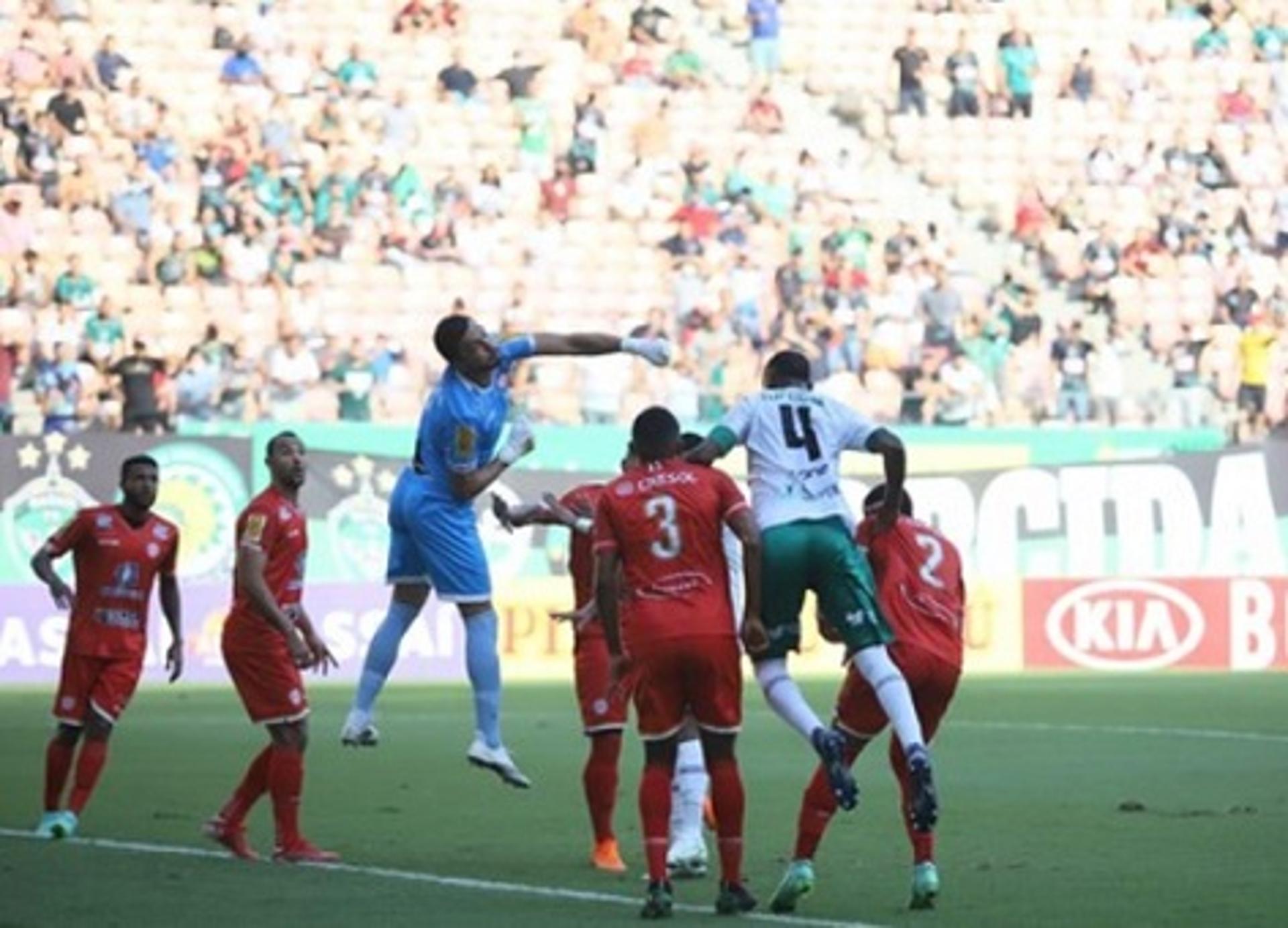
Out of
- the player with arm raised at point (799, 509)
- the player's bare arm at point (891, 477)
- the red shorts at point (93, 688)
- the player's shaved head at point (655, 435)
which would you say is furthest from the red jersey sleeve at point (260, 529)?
the player's bare arm at point (891, 477)

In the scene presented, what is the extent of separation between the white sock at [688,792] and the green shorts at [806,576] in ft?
3.16

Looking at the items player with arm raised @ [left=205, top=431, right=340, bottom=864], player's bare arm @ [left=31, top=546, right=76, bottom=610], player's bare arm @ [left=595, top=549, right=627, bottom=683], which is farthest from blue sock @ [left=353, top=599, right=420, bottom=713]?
player's bare arm @ [left=595, top=549, right=627, bottom=683]

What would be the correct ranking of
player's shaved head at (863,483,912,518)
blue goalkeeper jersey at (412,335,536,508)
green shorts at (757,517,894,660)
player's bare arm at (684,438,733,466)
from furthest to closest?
blue goalkeeper jersey at (412,335,536,508)
green shorts at (757,517,894,660)
player's shaved head at (863,483,912,518)
player's bare arm at (684,438,733,466)

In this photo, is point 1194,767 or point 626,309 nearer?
point 1194,767

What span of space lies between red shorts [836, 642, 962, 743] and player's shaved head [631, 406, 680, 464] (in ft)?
4.20

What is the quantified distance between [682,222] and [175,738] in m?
15.8

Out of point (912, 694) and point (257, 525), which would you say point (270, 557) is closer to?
point (257, 525)

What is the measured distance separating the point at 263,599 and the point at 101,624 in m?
1.82

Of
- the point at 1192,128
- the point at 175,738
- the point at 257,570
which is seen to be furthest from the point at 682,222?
the point at 257,570

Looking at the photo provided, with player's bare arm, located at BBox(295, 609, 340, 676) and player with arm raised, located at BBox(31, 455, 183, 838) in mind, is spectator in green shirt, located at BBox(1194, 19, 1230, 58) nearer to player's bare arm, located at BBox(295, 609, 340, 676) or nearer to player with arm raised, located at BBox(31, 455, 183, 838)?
player with arm raised, located at BBox(31, 455, 183, 838)

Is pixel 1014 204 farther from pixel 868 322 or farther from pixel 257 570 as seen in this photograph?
pixel 257 570

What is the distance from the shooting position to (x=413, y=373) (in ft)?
121

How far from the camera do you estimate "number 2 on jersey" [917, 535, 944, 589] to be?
45.3 ft

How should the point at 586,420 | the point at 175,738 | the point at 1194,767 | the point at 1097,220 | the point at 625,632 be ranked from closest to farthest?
the point at 625,632 → the point at 1194,767 → the point at 175,738 → the point at 586,420 → the point at 1097,220
